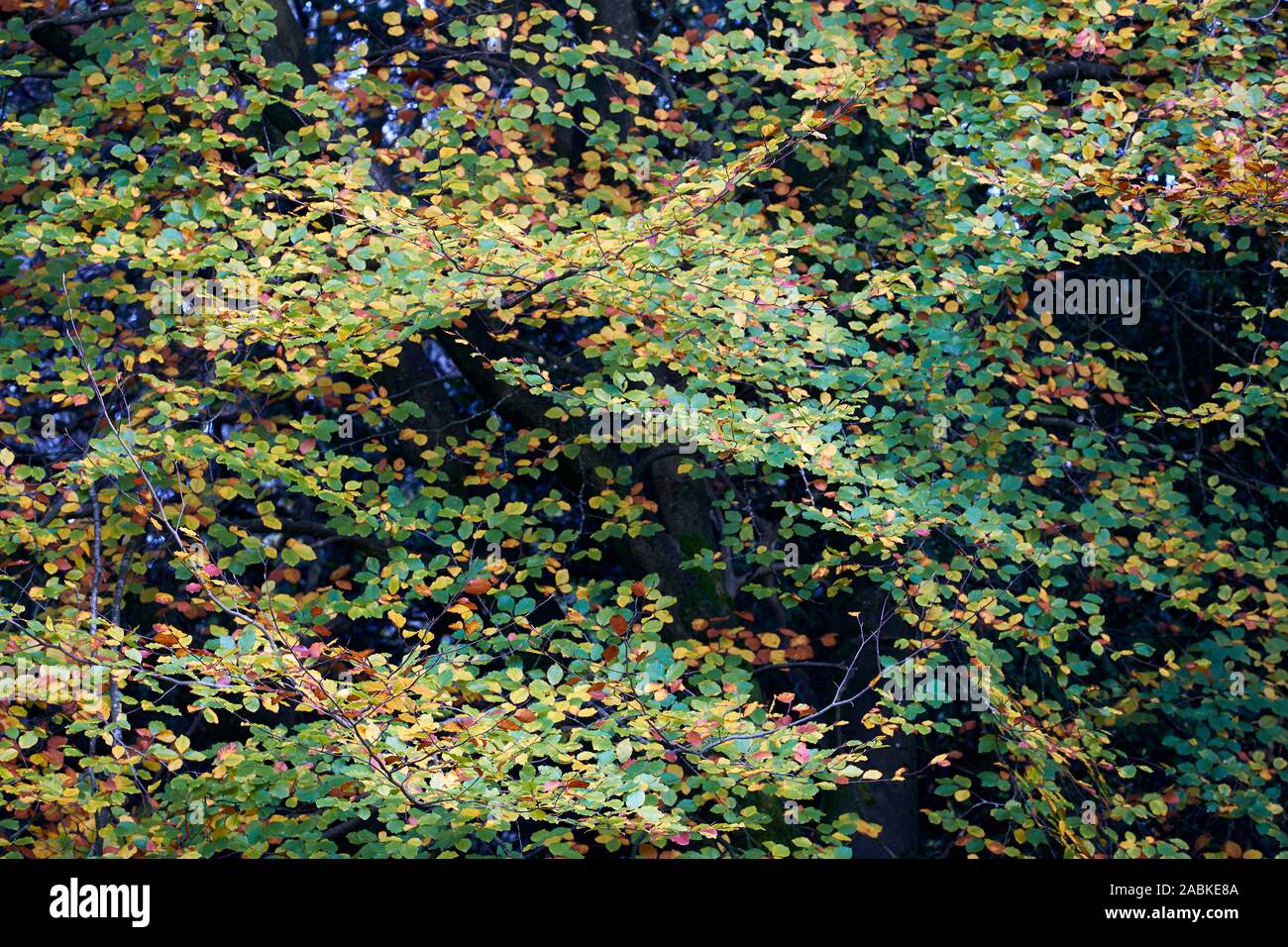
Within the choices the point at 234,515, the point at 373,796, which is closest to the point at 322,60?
the point at 234,515

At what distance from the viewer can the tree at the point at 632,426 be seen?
556 centimetres

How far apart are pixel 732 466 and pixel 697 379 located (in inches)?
63.3

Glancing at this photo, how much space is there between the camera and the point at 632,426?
21.7 feet

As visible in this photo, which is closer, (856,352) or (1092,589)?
(856,352)

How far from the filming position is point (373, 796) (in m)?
4.97

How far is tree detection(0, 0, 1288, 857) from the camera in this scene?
5562 mm

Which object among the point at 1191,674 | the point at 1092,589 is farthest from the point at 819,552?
the point at 1191,674
